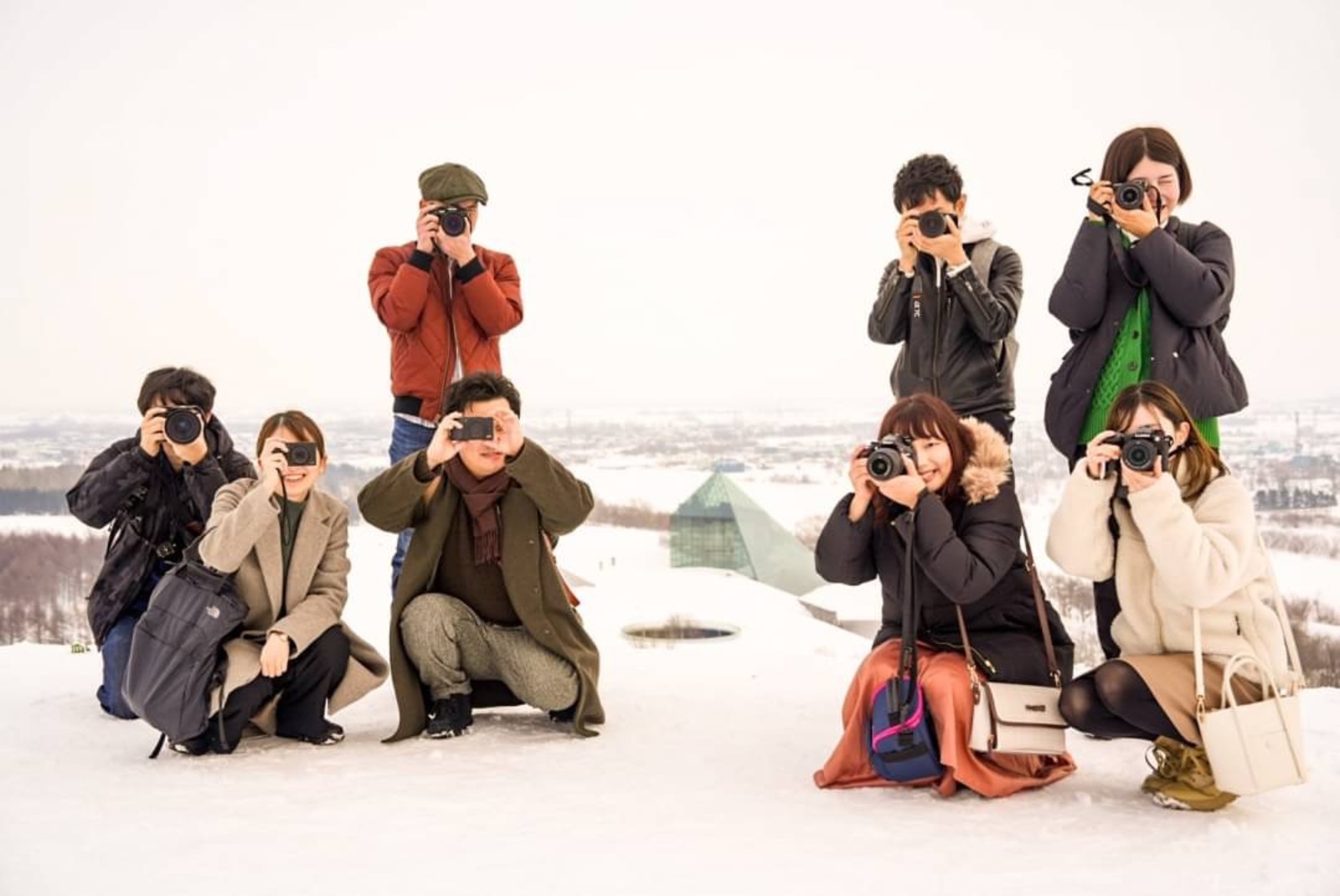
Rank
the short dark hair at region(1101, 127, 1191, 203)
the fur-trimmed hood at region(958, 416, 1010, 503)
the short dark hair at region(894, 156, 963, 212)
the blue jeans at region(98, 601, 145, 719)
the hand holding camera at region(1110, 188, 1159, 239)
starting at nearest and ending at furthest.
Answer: the fur-trimmed hood at region(958, 416, 1010, 503), the hand holding camera at region(1110, 188, 1159, 239), the short dark hair at region(1101, 127, 1191, 203), the short dark hair at region(894, 156, 963, 212), the blue jeans at region(98, 601, 145, 719)

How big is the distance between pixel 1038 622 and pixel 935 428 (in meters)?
0.52

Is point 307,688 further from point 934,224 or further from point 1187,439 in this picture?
point 1187,439

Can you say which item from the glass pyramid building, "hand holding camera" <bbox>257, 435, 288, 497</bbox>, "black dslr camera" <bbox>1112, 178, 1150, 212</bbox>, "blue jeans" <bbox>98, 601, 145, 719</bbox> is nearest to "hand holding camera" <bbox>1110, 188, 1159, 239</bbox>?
"black dslr camera" <bbox>1112, 178, 1150, 212</bbox>

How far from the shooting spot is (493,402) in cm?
310

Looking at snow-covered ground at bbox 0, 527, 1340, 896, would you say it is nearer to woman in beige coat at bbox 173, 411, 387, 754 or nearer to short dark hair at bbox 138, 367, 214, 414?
woman in beige coat at bbox 173, 411, 387, 754

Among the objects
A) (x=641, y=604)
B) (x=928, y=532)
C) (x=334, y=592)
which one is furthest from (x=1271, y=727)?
(x=641, y=604)

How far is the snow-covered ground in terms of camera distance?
212cm

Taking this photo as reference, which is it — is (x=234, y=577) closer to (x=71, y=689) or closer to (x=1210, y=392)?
(x=71, y=689)

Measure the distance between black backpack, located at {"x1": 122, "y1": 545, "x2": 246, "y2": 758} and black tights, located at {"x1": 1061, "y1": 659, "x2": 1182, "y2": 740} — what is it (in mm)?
2047

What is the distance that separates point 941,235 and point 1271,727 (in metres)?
1.48

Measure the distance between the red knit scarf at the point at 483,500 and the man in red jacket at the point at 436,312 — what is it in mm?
438

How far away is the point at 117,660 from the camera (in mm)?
3381

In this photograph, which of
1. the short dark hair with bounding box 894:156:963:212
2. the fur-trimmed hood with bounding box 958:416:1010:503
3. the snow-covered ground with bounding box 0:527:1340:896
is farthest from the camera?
the short dark hair with bounding box 894:156:963:212

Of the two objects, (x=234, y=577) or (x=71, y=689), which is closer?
(x=234, y=577)
